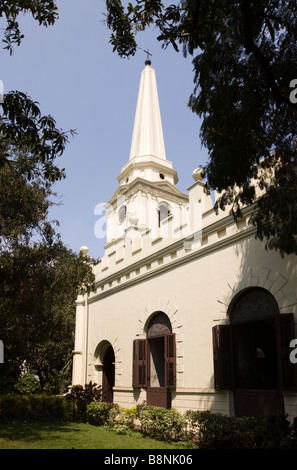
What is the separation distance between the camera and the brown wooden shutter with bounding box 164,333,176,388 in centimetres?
1298

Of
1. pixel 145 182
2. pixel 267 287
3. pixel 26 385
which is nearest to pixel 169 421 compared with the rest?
pixel 267 287

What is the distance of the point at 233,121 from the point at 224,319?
5592 mm

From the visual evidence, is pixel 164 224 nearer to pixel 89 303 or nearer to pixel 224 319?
pixel 224 319

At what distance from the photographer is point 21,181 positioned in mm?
12102

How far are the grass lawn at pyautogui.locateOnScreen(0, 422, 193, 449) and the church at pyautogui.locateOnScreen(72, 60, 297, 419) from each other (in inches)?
61.8

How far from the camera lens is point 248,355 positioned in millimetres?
11266

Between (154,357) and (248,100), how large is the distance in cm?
979

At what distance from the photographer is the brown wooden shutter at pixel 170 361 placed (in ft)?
42.6

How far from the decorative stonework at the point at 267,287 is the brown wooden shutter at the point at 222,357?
538mm

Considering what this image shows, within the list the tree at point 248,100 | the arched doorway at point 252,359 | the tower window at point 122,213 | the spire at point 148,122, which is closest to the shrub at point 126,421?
the arched doorway at point 252,359

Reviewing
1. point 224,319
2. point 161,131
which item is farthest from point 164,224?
point 161,131

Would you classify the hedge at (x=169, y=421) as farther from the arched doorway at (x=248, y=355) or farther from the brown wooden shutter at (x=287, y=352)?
the brown wooden shutter at (x=287, y=352)

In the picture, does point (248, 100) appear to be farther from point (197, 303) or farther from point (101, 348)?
point (101, 348)

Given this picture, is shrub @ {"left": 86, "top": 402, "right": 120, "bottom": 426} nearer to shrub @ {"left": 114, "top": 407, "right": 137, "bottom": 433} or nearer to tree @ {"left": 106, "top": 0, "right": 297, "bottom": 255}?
shrub @ {"left": 114, "top": 407, "right": 137, "bottom": 433}
